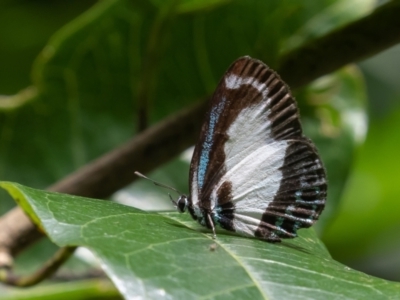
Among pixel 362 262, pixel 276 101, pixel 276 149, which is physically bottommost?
pixel 362 262

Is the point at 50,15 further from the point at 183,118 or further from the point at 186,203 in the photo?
the point at 186,203

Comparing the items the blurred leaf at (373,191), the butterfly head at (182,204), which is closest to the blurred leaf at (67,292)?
the butterfly head at (182,204)

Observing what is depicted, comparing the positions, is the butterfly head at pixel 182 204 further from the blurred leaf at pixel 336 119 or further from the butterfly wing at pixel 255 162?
the blurred leaf at pixel 336 119

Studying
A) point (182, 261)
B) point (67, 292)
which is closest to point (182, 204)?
point (182, 261)

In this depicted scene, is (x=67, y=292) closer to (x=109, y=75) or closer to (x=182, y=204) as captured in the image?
(x=182, y=204)

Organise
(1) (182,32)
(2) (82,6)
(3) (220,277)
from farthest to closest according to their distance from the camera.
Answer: (2) (82,6)
(1) (182,32)
(3) (220,277)

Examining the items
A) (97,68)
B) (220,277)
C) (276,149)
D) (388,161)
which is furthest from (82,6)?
(220,277)

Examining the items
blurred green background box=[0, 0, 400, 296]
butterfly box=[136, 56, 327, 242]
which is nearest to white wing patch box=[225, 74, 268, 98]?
butterfly box=[136, 56, 327, 242]

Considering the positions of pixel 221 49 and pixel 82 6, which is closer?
pixel 221 49
